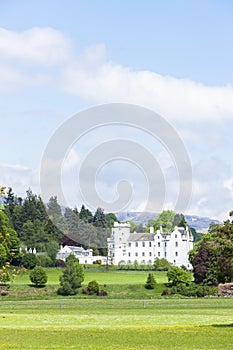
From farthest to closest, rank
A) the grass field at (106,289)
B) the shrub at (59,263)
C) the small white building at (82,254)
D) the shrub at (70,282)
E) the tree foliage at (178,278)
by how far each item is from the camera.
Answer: the small white building at (82,254) → the shrub at (59,263) → the tree foliage at (178,278) → the shrub at (70,282) → the grass field at (106,289)

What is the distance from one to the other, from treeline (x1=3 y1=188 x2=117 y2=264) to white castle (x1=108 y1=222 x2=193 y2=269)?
3205mm

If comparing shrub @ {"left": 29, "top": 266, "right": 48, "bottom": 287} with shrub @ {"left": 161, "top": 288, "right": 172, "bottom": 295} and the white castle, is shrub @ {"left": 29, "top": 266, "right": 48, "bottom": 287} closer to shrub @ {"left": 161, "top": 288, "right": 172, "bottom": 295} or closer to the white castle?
shrub @ {"left": 161, "top": 288, "right": 172, "bottom": 295}

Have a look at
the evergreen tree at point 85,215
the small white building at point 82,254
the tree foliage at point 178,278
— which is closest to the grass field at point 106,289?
the tree foliage at point 178,278

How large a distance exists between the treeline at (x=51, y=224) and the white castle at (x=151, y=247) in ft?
10.5

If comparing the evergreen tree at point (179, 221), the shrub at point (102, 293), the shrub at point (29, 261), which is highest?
the evergreen tree at point (179, 221)

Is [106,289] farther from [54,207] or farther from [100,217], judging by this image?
[100,217]

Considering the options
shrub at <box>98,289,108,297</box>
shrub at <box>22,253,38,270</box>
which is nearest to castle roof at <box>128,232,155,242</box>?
shrub at <box>22,253,38,270</box>

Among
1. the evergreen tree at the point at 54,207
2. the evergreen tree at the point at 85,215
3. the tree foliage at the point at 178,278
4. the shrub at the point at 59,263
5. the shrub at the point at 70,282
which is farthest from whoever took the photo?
the evergreen tree at the point at 85,215

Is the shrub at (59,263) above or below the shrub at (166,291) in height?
above

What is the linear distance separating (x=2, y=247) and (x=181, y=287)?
73.3 feet

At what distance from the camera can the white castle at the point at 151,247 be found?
156 metres

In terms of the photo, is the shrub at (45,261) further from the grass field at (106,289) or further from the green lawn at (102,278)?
the grass field at (106,289)

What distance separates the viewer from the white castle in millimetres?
156500

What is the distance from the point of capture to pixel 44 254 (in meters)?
132
